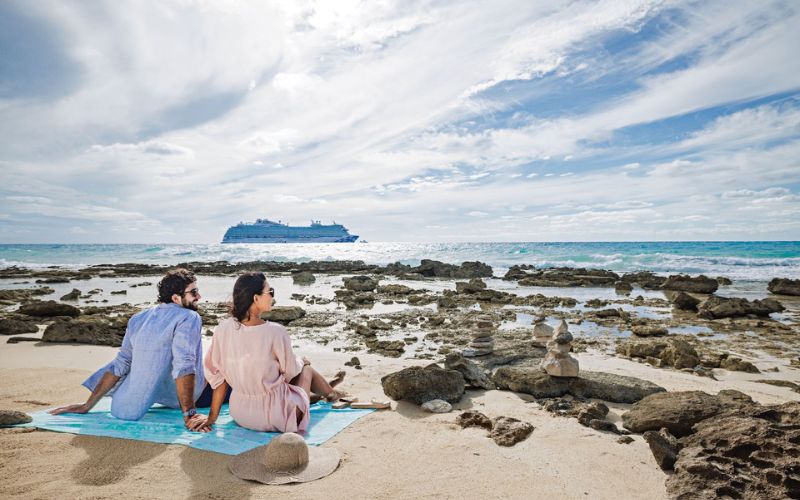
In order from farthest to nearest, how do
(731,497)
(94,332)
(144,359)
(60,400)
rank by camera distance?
Answer: 1. (94,332)
2. (60,400)
3. (144,359)
4. (731,497)

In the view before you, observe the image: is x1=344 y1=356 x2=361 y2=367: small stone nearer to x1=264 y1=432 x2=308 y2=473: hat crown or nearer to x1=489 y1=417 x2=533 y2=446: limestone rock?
x1=489 y1=417 x2=533 y2=446: limestone rock

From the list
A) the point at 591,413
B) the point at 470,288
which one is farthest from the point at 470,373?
the point at 470,288

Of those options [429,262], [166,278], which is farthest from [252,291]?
[429,262]

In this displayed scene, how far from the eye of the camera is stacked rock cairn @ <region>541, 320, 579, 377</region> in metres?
5.19

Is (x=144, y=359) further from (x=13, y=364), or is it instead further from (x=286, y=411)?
(x=13, y=364)

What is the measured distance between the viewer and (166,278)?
13.3 feet

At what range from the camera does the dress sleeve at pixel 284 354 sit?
3.80 m

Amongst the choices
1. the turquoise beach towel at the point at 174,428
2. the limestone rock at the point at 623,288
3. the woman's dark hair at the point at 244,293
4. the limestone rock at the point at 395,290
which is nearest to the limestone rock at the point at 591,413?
the turquoise beach towel at the point at 174,428

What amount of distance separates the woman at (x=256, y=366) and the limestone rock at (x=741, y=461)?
9.54ft

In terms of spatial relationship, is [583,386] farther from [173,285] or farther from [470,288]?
[470,288]

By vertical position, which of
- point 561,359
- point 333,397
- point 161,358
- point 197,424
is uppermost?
point 161,358

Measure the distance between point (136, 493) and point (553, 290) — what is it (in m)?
19.4

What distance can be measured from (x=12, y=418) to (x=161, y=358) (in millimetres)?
1329

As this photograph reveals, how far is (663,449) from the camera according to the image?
3.28m
